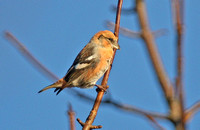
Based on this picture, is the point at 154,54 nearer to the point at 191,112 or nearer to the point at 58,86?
the point at 191,112

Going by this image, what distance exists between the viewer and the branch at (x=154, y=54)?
1026mm

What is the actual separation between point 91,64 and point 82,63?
0.22 metres

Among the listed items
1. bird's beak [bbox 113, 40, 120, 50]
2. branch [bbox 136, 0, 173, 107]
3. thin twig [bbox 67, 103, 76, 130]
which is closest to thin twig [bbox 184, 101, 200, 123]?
branch [bbox 136, 0, 173, 107]

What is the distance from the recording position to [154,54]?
42.5 inches

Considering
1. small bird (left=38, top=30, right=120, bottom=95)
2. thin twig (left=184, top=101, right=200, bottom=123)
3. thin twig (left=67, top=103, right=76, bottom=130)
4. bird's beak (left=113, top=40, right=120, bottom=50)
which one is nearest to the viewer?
thin twig (left=184, top=101, right=200, bottom=123)

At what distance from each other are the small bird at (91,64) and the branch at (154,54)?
4.34 meters

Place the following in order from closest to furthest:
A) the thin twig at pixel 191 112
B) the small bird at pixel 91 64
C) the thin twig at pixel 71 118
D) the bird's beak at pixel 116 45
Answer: the thin twig at pixel 191 112 → the thin twig at pixel 71 118 → the bird's beak at pixel 116 45 → the small bird at pixel 91 64

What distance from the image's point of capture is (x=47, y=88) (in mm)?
5531

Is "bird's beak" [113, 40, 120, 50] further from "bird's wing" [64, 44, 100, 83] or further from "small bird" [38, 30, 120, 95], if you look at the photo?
"bird's wing" [64, 44, 100, 83]

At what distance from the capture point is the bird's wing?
579 centimetres

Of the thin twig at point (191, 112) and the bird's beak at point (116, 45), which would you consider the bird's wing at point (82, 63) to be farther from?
the thin twig at point (191, 112)

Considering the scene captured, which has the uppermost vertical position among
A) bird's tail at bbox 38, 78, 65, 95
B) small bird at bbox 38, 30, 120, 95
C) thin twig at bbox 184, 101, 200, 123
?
small bird at bbox 38, 30, 120, 95

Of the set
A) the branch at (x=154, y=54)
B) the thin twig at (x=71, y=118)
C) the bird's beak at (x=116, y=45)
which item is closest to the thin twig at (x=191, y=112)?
the branch at (x=154, y=54)

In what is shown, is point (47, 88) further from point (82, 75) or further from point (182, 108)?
point (182, 108)
